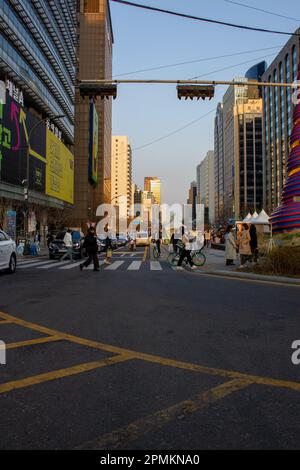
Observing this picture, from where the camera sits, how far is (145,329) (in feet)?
19.0

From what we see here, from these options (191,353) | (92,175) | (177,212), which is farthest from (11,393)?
(92,175)

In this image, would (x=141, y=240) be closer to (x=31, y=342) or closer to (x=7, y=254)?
(x=7, y=254)

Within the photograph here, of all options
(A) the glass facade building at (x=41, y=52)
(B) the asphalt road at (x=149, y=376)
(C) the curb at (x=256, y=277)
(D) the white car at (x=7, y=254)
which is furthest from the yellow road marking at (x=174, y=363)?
(A) the glass facade building at (x=41, y=52)

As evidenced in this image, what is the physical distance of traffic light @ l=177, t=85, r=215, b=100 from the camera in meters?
11.2

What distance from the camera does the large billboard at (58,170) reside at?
59.0m

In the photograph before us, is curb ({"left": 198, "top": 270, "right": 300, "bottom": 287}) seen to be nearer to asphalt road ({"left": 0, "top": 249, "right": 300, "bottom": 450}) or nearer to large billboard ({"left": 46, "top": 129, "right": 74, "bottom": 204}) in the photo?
asphalt road ({"left": 0, "top": 249, "right": 300, "bottom": 450})

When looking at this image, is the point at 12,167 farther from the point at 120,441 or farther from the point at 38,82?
the point at 120,441

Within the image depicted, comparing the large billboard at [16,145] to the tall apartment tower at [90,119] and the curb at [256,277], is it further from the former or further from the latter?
the tall apartment tower at [90,119]

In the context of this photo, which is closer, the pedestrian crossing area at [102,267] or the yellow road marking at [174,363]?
the yellow road marking at [174,363]

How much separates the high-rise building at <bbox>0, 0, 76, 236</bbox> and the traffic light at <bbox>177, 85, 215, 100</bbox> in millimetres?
19608

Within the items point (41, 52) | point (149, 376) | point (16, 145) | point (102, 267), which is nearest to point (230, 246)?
point (102, 267)

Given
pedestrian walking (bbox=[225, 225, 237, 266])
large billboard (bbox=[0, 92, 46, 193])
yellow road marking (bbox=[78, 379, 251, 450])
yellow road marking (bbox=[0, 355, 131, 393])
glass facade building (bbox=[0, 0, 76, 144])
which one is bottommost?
yellow road marking (bbox=[78, 379, 251, 450])

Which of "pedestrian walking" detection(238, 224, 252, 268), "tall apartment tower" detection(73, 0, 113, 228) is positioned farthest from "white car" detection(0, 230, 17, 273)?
"tall apartment tower" detection(73, 0, 113, 228)
